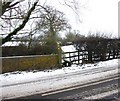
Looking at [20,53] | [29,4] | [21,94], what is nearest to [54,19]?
[29,4]

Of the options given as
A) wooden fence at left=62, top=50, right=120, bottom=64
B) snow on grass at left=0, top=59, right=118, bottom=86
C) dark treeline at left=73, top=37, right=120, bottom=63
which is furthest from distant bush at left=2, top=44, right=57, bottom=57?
snow on grass at left=0, top=59, right=118, bottom=86

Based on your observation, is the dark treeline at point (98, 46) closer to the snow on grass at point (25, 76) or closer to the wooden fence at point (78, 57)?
the wooden fence at point (78, 57)

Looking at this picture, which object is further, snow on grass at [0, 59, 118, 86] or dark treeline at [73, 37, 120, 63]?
dark treeline at [73, 37, 120, 63]

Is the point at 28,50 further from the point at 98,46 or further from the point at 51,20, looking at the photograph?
the point at 98,46

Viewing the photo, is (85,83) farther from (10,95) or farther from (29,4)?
(29,4)

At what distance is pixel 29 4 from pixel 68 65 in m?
5.48

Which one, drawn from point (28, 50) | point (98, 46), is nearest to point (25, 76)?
point (28, 50)

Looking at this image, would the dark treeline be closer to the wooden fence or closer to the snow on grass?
the wooden fence

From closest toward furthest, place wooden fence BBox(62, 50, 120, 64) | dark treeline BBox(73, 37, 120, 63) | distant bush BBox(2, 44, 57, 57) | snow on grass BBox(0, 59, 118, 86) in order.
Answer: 1. snow on grass BBox(0, 59, 118, 86)
2. wooden fence BBox(62, 50, 120, 64)
3. distant bush BBox(2, 44, 57, 57)
4. dark treeline BBox(73, 37, 120, 63)

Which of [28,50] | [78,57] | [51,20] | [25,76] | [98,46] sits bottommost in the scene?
[25,76]

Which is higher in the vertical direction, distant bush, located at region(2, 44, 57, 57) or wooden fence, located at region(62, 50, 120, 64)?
distant bush, located at region(2, 44, 57, 57)

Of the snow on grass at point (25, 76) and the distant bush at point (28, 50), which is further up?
the distant bush at point (28, 50)

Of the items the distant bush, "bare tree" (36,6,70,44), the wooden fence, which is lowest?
the wooden fence

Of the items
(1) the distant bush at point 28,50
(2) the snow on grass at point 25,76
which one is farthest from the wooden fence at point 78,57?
(2) the snow on grass at point 25,76
